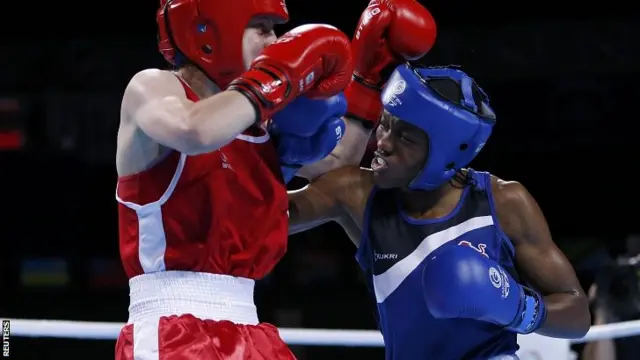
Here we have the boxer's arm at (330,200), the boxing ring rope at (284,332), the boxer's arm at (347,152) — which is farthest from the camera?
the boxing ring rope at (284,332)

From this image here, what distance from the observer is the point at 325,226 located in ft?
23.0

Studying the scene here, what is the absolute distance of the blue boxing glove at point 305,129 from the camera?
189 cm

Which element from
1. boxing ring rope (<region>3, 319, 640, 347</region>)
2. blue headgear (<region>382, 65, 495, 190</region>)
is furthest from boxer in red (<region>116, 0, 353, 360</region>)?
boxing ring rope (<region>3, 319, 640, 347</region>)

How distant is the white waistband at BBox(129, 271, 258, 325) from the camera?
172 cm

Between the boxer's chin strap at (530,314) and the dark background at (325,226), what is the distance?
4.07 meters

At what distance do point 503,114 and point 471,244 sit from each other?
4.54 m

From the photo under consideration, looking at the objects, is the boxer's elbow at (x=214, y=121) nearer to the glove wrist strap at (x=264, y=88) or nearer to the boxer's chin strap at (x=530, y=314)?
the glove wrist strap at (x=264, y=88)

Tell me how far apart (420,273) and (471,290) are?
28cm

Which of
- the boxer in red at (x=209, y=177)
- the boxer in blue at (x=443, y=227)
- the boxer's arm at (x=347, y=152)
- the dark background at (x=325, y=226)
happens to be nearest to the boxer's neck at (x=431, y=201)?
the boxer in blue at (x=443, y=227)

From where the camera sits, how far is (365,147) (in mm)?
2492

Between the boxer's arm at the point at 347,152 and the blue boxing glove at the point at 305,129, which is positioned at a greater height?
the blue boxing glove at the point at 305,129

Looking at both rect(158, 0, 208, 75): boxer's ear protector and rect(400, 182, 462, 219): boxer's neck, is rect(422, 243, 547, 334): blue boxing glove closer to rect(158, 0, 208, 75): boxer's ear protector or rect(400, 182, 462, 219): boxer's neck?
rect(400, 182, 462, 219): boxer's neck

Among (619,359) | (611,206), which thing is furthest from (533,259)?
(611,206)

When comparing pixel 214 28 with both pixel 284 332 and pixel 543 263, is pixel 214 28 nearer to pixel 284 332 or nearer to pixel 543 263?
pixel 543 263
